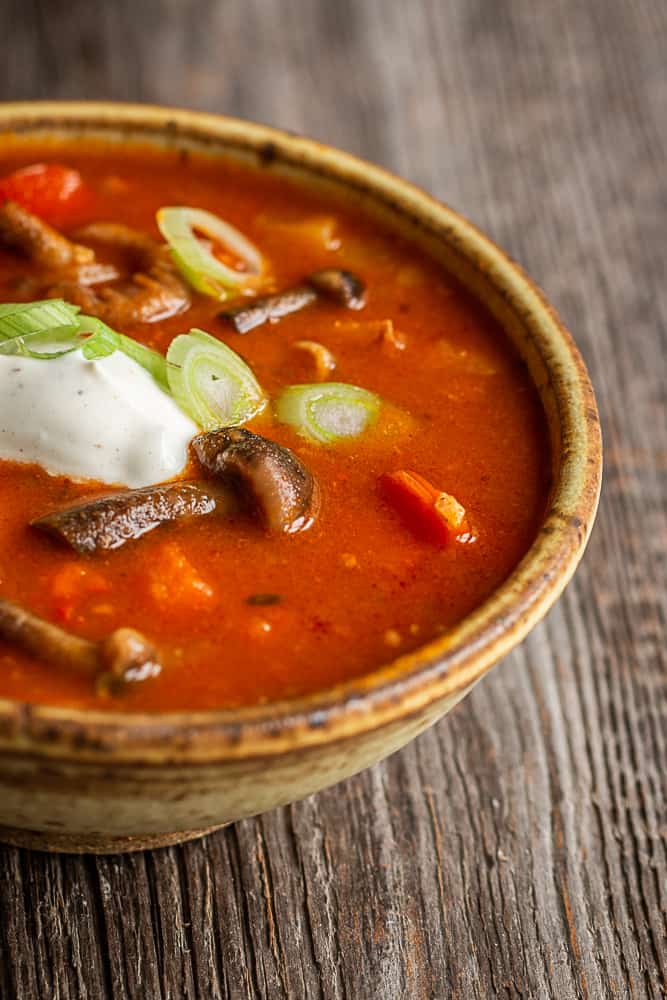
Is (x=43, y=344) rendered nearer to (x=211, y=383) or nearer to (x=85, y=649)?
(x=211, y=383)

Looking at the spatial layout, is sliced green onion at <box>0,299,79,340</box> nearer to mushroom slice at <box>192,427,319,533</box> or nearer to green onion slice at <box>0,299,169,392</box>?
green onion slice at <box>0,299,169,392</box>

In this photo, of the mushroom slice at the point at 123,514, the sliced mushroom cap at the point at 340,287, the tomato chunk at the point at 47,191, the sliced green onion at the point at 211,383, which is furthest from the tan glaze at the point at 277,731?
the tomato chunk at the point at 47,191

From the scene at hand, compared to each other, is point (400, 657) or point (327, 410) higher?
point (327, 410)

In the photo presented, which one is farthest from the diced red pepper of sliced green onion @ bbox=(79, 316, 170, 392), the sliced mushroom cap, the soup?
the sliced mushroom cap

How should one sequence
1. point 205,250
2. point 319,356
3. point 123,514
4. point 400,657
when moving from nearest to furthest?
point 400,657, point 123,514, point 319,356, point 205,250

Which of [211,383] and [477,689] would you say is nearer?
[211,383]

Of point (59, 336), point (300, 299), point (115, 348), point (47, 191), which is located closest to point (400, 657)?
point (115, 348)
